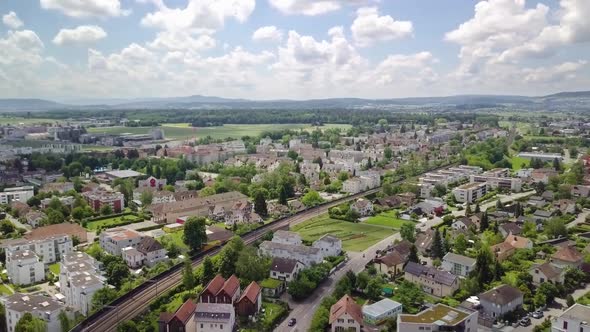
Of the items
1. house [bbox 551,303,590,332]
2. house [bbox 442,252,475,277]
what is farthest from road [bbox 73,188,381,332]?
house [bbox 551,303,590,332]

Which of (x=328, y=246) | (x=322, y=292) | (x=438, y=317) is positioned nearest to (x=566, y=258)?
(x=438, y=317)

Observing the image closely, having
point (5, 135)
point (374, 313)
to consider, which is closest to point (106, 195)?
point (374, 313)

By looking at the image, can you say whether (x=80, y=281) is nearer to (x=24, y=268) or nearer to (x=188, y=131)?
(x=24, y=268)

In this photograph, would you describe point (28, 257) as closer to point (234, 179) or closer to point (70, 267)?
point (70, 267)

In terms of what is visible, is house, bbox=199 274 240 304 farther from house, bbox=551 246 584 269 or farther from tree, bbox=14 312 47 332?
house, bbox=551 246 584 269

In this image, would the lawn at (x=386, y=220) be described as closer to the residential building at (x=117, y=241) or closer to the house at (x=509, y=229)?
the house at (x=509, y=229)

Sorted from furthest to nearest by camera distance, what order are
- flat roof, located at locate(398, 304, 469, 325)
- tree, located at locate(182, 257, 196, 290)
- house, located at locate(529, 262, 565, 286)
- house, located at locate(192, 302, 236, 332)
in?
house, located at locate(529, 262, 565, 286)
tree, located at locate(182, 257, 196, 290)
house, located at locate(192, 302, 236, 332)
flat roof, located at locate(398, 304, 469, 325)
